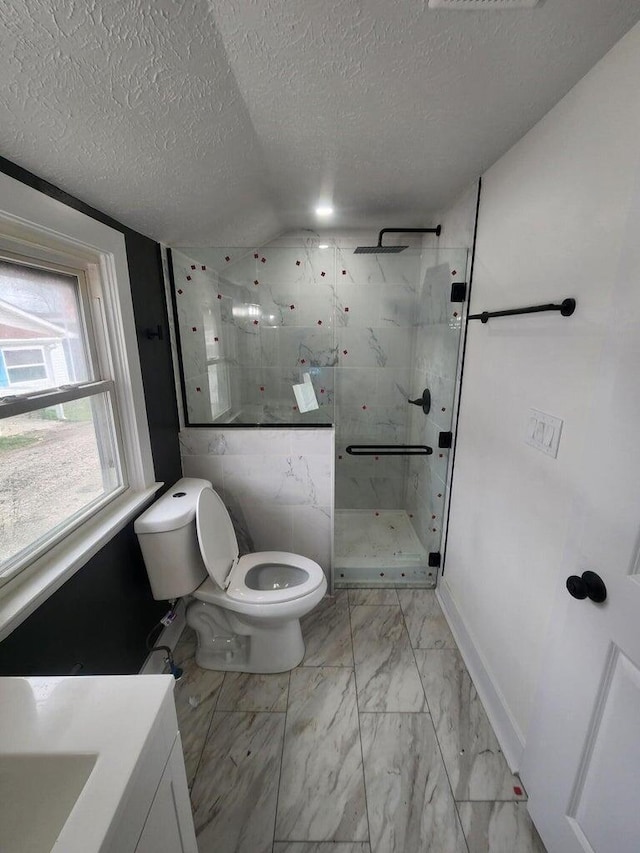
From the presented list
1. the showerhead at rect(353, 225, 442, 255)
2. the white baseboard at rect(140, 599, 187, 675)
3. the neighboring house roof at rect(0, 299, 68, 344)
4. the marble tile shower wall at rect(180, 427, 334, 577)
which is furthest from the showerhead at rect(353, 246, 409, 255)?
the white baseboard at rect(140, 599, 187, 675)

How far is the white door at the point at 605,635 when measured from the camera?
2.41 feet

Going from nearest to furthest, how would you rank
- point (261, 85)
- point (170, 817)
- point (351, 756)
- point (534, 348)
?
1. point (170, 817)
2. point (261, 85)
3. point (534, 348)
4. point (351, 756)

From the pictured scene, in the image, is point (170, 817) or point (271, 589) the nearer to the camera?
point (170, 817)

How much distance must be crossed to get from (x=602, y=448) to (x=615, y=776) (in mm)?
750

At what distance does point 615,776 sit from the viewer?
783 mm

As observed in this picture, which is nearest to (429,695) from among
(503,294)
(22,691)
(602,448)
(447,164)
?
(602,448)

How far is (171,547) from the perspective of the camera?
1.41 meters

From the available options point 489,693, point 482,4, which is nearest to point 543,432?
point 482,4

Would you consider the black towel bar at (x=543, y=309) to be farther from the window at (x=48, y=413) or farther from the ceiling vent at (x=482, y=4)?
the window at (x=48, y=413)

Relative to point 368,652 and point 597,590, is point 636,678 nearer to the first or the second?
point 597,590

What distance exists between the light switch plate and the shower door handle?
0.92 metres

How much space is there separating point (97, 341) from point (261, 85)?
1.00 meters

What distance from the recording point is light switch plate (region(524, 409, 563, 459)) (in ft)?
3.44

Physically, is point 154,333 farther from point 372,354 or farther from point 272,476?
point 372,354
